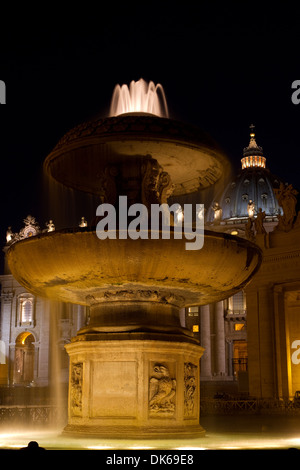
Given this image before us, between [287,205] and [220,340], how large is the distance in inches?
2092

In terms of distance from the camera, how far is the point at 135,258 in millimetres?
9430

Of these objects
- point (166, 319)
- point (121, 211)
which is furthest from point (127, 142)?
point (166, 319)

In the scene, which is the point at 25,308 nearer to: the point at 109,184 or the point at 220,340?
the point at 220,340

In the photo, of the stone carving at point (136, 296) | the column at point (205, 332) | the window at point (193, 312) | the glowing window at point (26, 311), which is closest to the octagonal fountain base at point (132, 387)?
the stone carving at point (136, 296)

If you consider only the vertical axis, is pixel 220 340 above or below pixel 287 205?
below

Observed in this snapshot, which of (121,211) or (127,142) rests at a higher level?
(127,142)

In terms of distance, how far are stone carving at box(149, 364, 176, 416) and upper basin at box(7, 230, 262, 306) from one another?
51.2 inches

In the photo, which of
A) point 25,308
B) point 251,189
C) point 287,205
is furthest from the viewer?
point 251,189

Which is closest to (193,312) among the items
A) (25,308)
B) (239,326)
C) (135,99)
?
(239,326)

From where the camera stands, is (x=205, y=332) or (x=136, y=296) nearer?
(x=136, y=296)

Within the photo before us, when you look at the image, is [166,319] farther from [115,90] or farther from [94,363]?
[115,90]

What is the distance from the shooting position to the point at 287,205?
1085 inches

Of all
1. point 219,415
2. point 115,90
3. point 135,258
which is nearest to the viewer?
point 135,258

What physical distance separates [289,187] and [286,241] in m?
2.18
